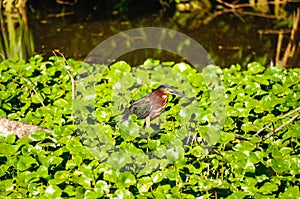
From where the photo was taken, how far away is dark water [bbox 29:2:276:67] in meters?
5.32

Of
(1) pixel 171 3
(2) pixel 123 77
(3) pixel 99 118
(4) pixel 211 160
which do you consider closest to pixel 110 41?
(1) pixel 171 3

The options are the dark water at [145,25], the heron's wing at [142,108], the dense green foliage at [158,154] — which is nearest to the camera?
the dense green foliage at [158,154]

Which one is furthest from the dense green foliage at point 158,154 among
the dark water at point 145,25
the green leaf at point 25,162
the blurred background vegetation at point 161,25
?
the dark water at point 145,25

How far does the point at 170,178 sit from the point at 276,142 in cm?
56

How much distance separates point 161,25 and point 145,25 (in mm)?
184

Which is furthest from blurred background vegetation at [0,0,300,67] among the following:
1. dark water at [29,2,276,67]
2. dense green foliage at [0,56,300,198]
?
dense green foliage at [0,56,300,198]

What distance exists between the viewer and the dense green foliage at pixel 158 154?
78.8 inches

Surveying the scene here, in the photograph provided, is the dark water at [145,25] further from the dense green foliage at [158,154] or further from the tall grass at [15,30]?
the dense green foliage at [158,154]

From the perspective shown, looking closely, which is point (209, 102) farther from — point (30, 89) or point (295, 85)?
point (30, 89)

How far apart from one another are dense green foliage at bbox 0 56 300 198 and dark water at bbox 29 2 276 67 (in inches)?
91.6

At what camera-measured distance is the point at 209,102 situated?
111 inches

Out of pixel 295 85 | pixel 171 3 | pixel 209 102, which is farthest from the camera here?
pixel 171 3

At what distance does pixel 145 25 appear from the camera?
6621 millimetres

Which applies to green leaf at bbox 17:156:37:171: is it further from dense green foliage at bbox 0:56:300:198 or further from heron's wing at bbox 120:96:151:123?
heron's wing at bbox 120:96:151:123
